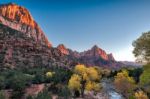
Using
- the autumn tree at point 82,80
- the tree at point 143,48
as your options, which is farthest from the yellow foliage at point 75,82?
the tree at point 143,48

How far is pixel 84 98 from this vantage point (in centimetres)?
5903

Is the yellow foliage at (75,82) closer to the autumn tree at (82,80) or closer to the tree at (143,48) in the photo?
the autumn tree at (82,80)

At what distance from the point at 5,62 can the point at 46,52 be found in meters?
53.2

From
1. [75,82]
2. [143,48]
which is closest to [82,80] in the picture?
[75,82]

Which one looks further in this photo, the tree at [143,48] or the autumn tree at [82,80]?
the autumn tree at [82,80]

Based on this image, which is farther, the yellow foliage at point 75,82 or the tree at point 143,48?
the yellow foliage at point 75,82

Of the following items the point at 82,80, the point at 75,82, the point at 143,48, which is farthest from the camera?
the point at 82,80

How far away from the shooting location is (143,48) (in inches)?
700

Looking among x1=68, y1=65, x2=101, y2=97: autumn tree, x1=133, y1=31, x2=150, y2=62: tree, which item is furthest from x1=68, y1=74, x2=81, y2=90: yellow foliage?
x1=133, y1=31, x2=150, y2=62: tree

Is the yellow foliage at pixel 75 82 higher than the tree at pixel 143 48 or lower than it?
lower

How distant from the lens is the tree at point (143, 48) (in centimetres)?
1733

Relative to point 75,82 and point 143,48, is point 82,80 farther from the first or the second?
point 143,48

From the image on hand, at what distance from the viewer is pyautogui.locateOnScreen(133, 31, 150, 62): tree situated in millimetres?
17328

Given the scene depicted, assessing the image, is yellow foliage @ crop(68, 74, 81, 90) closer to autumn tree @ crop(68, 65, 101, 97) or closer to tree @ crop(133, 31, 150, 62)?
autumn tree @ crop(68, 65, 101, 97)
